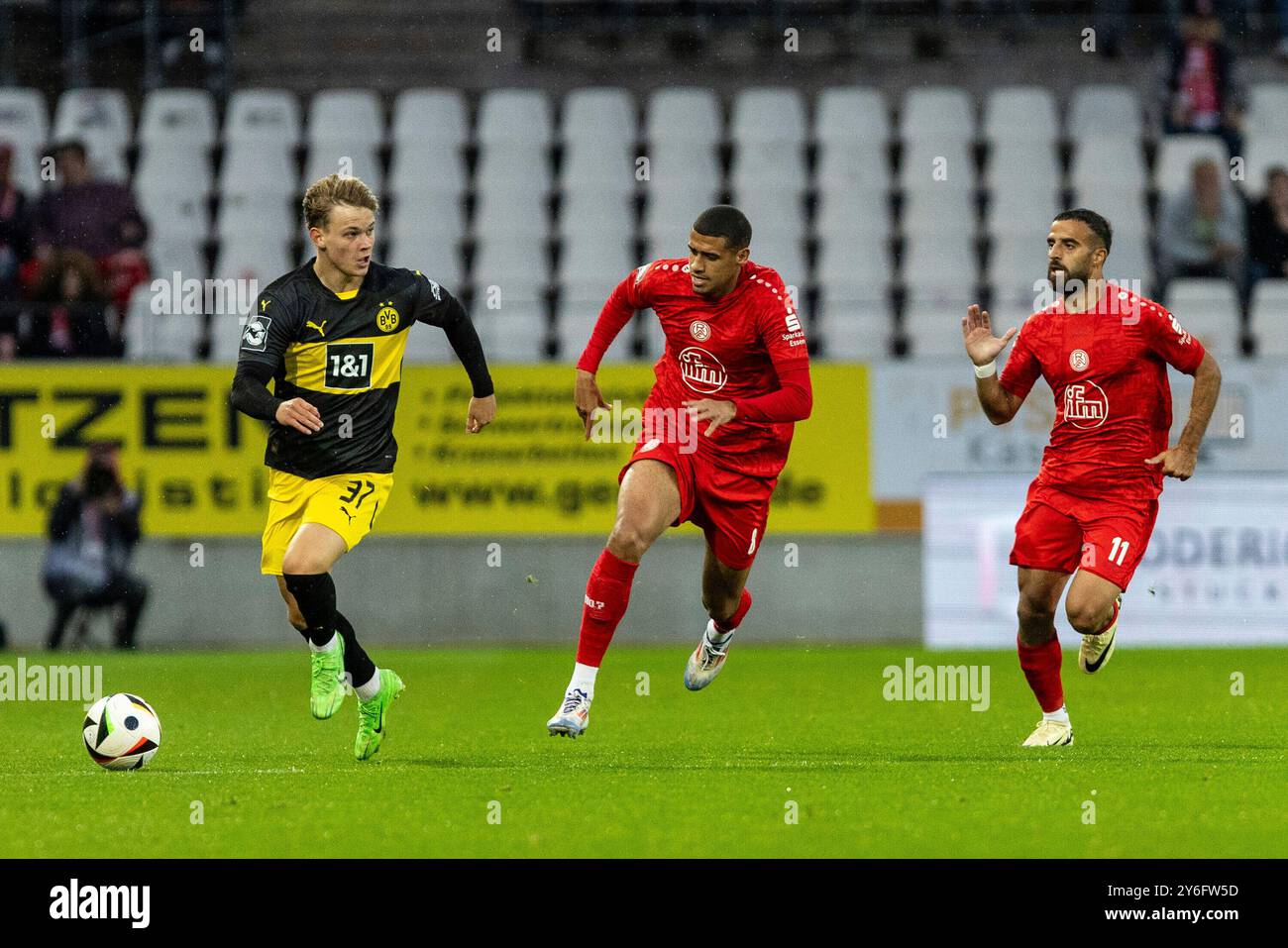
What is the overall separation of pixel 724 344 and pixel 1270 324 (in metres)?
9.23

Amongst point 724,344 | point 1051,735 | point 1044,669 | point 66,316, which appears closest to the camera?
point 1044,669

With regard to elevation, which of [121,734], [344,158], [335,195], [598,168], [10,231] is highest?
[344,158]

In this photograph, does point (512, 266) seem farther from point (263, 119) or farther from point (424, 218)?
point (263, 119)

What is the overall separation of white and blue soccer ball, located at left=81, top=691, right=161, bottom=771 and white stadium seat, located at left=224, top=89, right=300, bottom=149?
1198cm

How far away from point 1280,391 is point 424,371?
22.0ft

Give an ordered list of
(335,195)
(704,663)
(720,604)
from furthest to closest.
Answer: (704,663) < (720,604) < (335,195)

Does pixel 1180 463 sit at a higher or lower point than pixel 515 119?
lower

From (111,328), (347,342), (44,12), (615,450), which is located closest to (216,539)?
(111,328)

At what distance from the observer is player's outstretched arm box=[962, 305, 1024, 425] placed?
827 cm

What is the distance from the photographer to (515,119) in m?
19.5

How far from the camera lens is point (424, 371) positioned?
53.5 feet

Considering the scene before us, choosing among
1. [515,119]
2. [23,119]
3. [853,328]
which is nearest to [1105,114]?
[853,328]

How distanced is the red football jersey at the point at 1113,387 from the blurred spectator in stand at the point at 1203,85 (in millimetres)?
10592

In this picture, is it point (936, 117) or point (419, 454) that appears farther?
point (936, 117)
